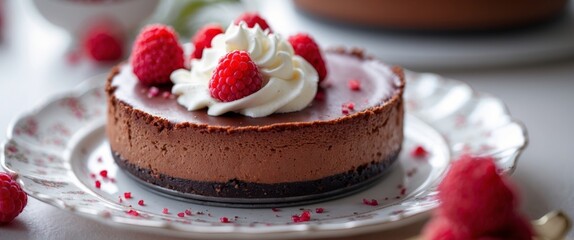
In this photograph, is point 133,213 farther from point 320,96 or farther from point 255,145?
point 320,96

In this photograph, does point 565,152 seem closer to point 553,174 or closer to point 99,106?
point 553,174

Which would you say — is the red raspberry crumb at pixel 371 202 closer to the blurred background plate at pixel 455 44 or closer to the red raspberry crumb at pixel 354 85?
the red raspberry crumb at pixel 354 85

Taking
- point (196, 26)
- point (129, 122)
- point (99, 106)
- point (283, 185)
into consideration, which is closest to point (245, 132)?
point (283, 185)

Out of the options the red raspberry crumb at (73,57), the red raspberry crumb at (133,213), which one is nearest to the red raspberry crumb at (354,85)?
the red raspberry crumb at (133,213)

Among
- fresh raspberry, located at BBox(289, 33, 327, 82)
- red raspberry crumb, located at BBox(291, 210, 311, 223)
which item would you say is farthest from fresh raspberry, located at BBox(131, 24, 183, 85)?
red raspberry crumb, located at BBox(291, 210, 311, 223)

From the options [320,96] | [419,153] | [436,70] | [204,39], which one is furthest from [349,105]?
[436,70]

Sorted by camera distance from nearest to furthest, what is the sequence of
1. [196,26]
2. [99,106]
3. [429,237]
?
1. [429,237]
2. [99,106]
3. [196,26]

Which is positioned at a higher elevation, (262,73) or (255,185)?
(262,73)
